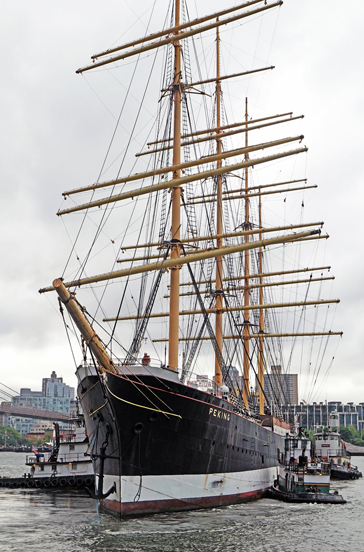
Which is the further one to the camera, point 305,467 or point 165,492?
point 305,467

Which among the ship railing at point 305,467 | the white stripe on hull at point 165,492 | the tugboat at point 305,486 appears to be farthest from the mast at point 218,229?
the white stripe on hull at point 165,492

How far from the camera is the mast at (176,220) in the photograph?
1145 inches

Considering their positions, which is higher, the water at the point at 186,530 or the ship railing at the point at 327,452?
the ship railing at the point at 327,452

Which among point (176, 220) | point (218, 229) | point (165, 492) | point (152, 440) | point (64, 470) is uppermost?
point (218, 229)

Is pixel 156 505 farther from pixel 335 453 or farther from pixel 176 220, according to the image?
pixel 335 453

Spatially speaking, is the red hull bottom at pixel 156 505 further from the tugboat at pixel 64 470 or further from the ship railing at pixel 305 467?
the tugboat at pixel 64 470

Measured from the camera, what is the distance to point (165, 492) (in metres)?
23.2

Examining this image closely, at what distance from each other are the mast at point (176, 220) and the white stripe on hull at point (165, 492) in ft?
17.4

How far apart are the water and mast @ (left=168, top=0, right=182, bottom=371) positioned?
7.32 m

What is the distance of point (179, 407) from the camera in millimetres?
23688

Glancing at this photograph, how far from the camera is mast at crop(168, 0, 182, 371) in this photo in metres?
29.1

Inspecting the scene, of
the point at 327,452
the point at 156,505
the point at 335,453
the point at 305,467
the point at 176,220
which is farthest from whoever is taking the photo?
the point at 335,453

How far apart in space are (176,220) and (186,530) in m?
15.7

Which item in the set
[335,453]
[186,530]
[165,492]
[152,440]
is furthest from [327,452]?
[186,530]
